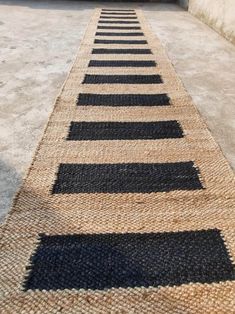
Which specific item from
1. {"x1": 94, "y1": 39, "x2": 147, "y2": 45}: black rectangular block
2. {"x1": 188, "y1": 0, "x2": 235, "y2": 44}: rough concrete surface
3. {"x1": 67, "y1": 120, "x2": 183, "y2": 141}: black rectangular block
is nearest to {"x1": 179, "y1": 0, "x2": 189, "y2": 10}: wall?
{"x1": 188, "y1": 0, "x2": 235, "y2": 44}: rough concrete surface

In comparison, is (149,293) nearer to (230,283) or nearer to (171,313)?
(171,313)

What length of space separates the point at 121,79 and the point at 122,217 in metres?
1.89

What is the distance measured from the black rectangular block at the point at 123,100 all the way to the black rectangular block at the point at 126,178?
87 centimetres

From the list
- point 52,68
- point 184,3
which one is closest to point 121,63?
point 52,68

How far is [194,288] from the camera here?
1.33m

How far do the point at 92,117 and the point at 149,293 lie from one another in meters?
1.53

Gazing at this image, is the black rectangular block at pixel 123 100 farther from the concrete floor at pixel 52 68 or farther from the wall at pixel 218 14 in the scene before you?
the wall at pixel 218 14

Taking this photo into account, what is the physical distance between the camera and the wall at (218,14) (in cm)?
465

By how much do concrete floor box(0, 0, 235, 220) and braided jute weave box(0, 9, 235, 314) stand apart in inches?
4.5

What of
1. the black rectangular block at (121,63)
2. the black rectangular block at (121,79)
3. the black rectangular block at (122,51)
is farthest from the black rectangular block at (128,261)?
the black rectangular block at (122,51)

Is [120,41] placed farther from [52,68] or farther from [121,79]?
[121,79]

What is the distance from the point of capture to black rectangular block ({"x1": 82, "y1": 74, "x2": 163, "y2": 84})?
3.22 meters

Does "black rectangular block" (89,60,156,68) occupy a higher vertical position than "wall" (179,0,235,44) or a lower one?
lower

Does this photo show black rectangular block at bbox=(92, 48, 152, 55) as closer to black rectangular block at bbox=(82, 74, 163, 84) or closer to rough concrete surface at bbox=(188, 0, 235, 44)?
black rectangular block at bbox=(82, 74, 163, 84)
